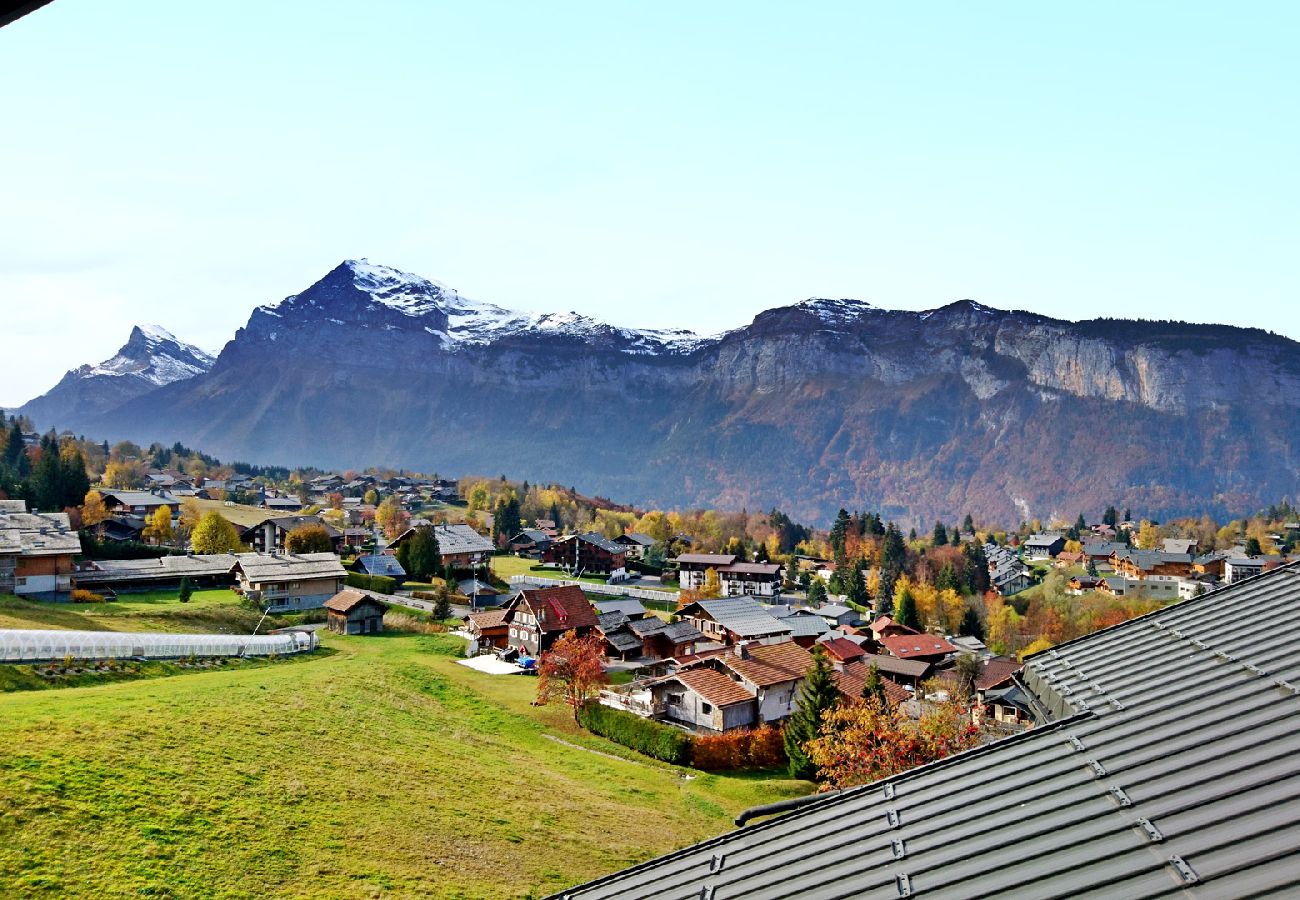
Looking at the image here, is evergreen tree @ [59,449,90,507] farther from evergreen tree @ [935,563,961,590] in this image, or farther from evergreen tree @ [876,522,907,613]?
evergreen tree @ [935,563,961,590]

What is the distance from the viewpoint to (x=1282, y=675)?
645cm

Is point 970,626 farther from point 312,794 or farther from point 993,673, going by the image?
point 312,794

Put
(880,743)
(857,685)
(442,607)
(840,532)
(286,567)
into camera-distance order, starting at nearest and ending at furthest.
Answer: (880,743)
(857,685)
(286,567)
(442,607)
(840,532)

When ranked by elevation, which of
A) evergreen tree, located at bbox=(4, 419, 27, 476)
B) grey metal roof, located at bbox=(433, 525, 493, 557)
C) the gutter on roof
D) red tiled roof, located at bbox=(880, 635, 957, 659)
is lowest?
red tiled roof, located at bbox=(880, 635, 957, 659)

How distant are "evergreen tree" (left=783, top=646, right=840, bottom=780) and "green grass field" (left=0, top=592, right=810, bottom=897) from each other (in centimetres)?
211

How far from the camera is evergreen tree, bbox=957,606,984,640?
87.8 meters

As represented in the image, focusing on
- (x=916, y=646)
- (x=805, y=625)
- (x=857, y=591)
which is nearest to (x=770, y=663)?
(x=805, y=625)

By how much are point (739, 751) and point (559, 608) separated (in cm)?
2183

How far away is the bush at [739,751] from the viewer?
4075cm

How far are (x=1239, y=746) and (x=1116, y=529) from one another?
188 metres

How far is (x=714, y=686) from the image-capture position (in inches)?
1837

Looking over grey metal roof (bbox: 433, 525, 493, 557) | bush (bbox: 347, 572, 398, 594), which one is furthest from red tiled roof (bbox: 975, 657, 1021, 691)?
grey metal roof (bbox: 433, 525, 493, 557)

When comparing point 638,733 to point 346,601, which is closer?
point 638,733

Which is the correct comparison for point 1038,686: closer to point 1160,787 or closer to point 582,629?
point 1160,787
